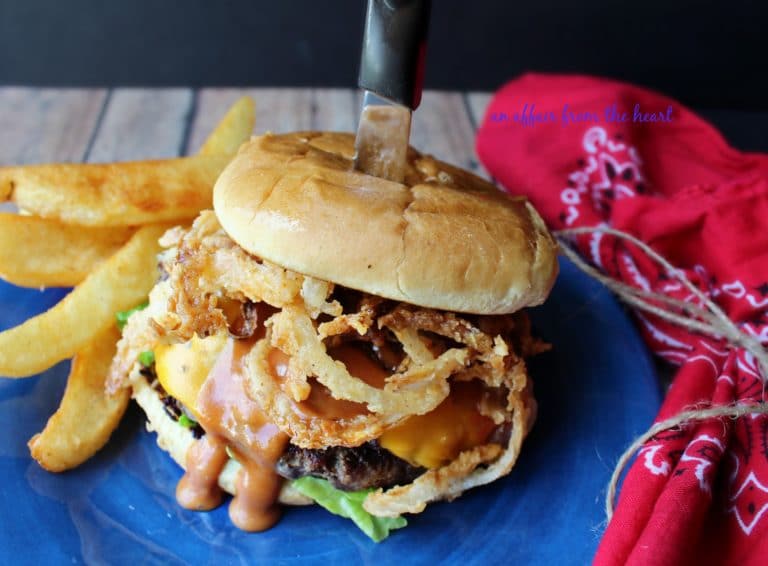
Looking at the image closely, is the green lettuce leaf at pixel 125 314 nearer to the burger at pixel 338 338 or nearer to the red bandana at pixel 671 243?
the burger at pixel 338 338

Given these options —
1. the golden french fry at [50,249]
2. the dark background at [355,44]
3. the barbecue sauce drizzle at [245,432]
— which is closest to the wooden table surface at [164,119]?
the dark background at [355,44]

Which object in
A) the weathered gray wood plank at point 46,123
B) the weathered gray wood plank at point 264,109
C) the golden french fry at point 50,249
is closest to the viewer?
the golden french fry at point 50,249

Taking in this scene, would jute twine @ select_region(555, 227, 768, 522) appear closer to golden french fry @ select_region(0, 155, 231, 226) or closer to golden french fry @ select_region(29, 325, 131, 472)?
golden french fry @ select_region(0, 155, 231, 226)

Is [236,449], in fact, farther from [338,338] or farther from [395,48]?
[395,48]

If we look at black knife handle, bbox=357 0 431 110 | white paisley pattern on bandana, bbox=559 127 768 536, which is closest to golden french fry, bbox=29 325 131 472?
black knife handle, bbox=357 0 431 110

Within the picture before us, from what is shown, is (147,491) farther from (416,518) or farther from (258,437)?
(416,518)

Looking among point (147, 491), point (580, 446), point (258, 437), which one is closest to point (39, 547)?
point (147, 491)
